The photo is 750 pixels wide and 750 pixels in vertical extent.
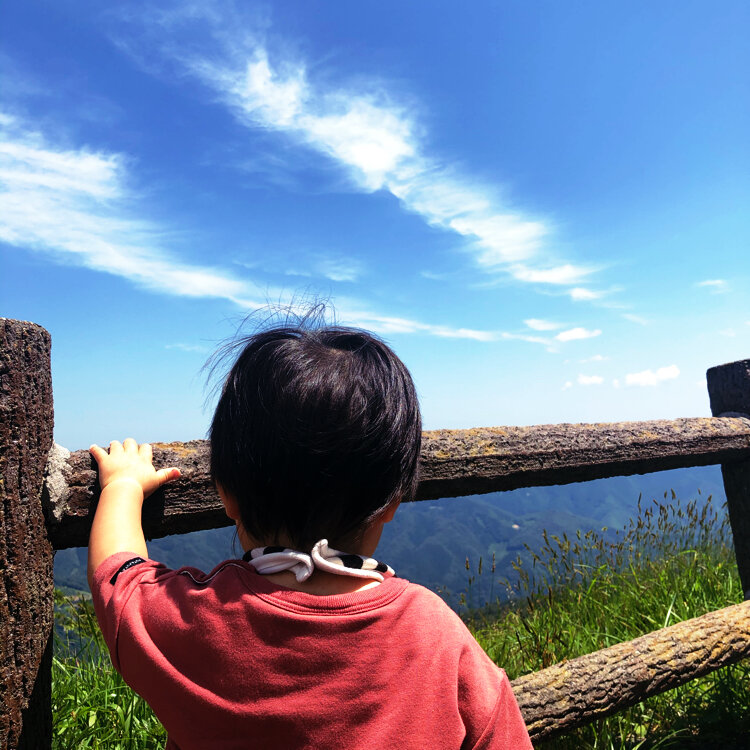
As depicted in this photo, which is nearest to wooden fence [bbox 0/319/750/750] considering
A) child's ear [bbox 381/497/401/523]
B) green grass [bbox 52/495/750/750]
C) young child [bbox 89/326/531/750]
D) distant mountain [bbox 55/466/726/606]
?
young child [bbox 89/326/531/750]

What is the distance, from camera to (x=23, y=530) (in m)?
1.27

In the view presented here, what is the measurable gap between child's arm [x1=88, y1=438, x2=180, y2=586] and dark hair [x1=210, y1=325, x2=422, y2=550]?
263 mm

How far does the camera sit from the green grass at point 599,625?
228 cm

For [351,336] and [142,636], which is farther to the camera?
[351,336]

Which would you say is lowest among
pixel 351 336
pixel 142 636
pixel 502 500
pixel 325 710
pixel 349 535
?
pixel 502 500

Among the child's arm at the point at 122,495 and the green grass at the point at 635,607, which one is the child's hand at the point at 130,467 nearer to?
the child's arm at the point at 122,495

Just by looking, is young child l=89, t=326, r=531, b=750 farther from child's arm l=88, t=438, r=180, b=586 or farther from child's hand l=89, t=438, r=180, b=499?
child's hand l=89, t=438, r=180, b=499

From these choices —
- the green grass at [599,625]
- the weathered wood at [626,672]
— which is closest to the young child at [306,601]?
the weathered wood at [626,672]

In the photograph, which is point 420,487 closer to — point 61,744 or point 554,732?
point 554,732

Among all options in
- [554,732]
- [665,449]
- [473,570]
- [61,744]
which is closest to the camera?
[554,732]

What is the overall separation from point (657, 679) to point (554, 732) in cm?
56

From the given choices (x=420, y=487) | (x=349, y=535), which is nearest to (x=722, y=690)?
(x=420, y=487)

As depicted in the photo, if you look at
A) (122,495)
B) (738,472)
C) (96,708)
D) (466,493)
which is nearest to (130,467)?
(122,495)

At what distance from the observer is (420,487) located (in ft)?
6.02
